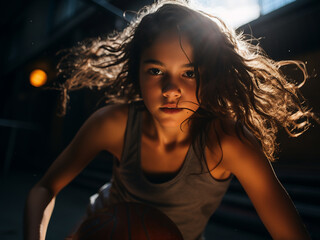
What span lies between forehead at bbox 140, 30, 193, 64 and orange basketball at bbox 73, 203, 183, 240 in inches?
21.2

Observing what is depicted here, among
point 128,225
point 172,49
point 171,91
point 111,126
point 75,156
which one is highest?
point 172,49

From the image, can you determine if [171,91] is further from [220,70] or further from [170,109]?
[220,70]

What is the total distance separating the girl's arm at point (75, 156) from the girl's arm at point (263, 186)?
0.47 m

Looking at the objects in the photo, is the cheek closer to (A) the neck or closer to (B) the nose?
(B) the nose

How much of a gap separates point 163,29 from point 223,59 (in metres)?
0.26

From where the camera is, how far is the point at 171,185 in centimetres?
86

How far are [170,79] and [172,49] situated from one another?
10cm

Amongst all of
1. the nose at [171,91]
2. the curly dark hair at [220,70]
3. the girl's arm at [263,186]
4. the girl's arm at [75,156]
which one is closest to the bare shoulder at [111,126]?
the girl's arm at [75,156]

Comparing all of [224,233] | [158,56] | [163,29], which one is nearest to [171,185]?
[158,56]

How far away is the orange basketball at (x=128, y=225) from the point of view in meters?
0.71

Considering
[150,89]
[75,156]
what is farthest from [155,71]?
[75,156]

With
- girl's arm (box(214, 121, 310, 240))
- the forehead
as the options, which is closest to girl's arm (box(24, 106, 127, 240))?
the forehead

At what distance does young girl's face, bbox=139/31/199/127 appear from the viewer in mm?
761

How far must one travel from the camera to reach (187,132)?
0.95 m
